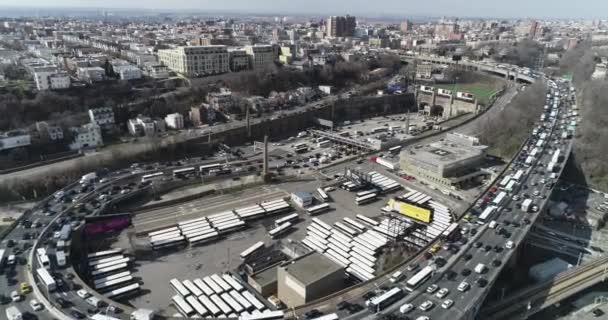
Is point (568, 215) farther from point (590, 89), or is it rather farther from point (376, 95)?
point (376, 95)

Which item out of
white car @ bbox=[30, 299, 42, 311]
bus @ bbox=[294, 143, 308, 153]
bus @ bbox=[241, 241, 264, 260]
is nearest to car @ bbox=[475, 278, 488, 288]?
bus @ bbox=[241, 241, 264, 260]

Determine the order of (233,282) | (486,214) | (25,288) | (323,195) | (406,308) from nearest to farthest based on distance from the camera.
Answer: (406,308), (25,288), (233,282), (486,214), (323,195)

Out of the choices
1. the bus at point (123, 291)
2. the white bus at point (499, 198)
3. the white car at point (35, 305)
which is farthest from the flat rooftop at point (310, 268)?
the white bus at point (499, 198)

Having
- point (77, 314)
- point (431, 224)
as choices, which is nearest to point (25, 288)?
point (77, 314)

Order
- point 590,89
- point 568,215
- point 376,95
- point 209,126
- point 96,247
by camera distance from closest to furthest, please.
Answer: point 96,247 → point 568,215 → point 209,126 → point 590,89 → point 376,95

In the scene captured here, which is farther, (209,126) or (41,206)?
(209,126)

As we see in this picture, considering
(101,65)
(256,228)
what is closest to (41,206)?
(256,228)

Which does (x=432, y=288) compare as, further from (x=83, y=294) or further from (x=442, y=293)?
(x=83, y=294)
